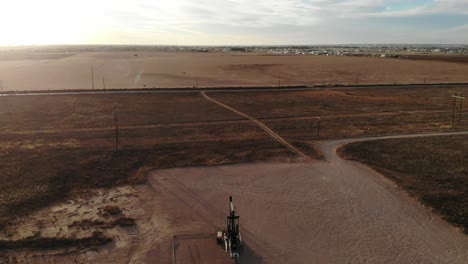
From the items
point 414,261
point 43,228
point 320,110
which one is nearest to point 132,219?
point 43,228

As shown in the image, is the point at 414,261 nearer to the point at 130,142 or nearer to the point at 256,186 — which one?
the point at 256,186

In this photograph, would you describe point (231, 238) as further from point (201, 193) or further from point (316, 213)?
point (201, 193)

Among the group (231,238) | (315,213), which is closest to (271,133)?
(315,213)

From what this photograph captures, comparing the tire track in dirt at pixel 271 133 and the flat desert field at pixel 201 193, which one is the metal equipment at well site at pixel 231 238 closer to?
the flat desert field at pixel 201 193

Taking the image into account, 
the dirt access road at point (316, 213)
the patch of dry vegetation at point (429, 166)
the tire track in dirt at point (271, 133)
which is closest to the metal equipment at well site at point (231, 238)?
the dirt access road at point (316, 213)

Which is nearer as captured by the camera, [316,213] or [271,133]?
[316,213]
